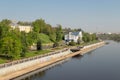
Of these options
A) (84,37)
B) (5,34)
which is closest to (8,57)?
(5,34)

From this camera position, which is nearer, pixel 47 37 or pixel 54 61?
pixel 54 61

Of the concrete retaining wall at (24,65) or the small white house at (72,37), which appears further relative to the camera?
the small white house at (72,37)

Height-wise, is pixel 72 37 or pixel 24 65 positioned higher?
pixel 72 37

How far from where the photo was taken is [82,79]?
39562 millimetres

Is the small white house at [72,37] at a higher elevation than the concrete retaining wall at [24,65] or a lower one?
higher

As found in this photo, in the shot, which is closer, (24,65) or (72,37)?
(24,65)

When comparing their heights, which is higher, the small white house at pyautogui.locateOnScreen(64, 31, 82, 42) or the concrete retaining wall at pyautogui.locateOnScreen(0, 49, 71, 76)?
the small white house at pyautogui.locateOnScreen(64, 31, 82, 42)

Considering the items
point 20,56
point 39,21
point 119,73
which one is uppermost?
point 39,21

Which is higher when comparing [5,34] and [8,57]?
[5,34]

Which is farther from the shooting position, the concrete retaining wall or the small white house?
the small white house

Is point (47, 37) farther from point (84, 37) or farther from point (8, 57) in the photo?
point (8, 57)

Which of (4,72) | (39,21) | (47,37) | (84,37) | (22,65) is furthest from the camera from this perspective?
(84,37)

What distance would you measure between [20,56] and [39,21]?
73.1 metres

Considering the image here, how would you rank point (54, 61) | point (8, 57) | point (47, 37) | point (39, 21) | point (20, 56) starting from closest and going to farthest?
point (8, 57) → point (20, 56) → point (54, 61) → point (47, 37) → point (39, 21)
